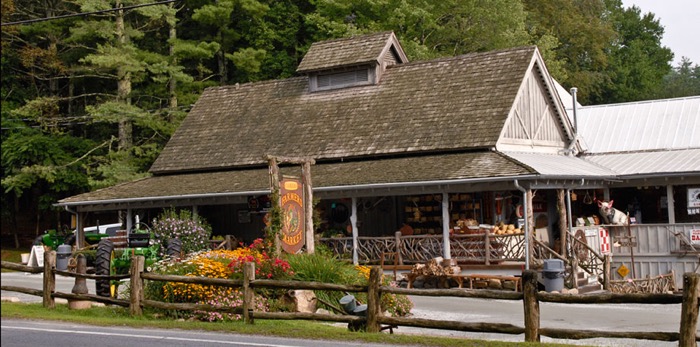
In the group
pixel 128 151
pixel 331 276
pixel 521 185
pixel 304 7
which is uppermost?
pixel 304 7

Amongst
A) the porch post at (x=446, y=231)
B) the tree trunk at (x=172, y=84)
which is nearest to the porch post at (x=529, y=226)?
the porch post at (x=446, y=231)

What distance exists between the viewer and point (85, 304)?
19875 mm

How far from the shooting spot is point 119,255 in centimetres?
2284

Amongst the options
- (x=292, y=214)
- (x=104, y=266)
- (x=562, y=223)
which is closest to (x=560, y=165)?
(x=562, y=223)

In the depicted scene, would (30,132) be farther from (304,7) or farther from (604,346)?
(604,346)

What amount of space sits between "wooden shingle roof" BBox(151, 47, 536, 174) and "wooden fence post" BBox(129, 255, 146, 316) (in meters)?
13.8

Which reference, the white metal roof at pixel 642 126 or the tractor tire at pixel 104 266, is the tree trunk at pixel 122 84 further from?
the tractor tire at pixel 104 266

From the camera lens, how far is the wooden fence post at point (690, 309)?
12.7 metres

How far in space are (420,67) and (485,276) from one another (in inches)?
440

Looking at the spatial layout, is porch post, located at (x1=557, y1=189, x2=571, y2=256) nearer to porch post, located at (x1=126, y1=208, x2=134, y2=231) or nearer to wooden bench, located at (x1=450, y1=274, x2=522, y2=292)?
wooden bench, located at (x1=450, y1=274, x2=522, y2=292)

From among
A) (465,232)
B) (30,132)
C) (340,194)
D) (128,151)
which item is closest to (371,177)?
(340,194)

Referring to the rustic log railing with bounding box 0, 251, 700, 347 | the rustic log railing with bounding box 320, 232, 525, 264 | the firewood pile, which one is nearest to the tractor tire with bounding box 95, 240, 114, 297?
the rustic log railing with bounding box 0, 251, 700, 347

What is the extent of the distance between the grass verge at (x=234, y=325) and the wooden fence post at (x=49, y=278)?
20cm

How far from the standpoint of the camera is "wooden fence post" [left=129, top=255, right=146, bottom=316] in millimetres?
17766
